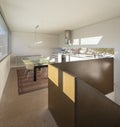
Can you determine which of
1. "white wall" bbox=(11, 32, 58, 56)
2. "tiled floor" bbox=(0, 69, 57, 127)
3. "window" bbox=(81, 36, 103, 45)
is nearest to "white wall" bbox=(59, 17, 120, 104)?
"window" bbox=(81, 36, 103, 45)

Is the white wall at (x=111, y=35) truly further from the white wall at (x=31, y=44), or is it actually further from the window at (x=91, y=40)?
the white wall at (x=31, y=44)

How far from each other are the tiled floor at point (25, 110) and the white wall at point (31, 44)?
14.0 ft

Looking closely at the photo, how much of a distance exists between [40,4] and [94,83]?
2425 millimetres

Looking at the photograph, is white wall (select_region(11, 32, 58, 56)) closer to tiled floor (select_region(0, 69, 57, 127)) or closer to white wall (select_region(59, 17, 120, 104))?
white wall (select_region(59, 17, 120, 104))

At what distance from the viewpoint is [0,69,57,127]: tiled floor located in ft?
6.26

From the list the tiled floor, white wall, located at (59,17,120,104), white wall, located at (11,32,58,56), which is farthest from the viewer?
white wall, located at (11,32,58,56)

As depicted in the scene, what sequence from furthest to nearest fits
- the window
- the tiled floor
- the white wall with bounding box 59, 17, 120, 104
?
1. the window
2. the white wall with bounding box 59, 17, 120, 104
3. the tiled floor

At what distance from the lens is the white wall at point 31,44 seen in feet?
22.0

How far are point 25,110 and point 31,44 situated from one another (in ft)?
18.0

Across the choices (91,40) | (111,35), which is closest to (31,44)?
(91,40)

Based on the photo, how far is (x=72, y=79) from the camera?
142 cm

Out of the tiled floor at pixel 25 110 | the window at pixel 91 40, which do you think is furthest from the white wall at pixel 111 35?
the tiled floor at pixel 25 110

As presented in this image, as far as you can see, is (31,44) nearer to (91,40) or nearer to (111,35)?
(91,40)

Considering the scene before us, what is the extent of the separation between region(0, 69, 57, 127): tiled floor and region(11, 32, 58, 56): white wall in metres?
4.27
